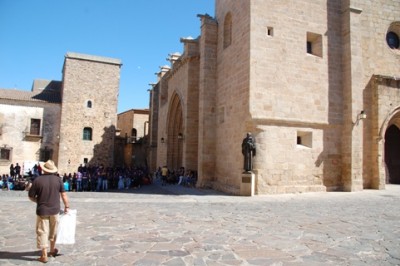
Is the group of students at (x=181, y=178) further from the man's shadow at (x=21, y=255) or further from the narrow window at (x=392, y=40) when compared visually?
the narrow window at (x=392, y=40)

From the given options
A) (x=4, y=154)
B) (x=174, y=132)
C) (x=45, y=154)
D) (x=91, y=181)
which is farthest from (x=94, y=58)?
(x=91, y=181)

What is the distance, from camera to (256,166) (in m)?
11.2

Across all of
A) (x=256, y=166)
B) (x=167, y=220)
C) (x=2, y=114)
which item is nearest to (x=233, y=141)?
(x=256, y=166)

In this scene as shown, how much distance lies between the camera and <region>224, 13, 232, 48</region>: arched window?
46.0 feet

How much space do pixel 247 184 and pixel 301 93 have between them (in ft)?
14.3

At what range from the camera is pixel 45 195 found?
4.09 metres

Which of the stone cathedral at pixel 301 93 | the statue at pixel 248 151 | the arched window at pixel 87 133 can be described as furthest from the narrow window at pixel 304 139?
the arched window at pixel 87 133

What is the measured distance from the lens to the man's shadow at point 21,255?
13.2 ft

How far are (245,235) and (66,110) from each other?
77.0 ft

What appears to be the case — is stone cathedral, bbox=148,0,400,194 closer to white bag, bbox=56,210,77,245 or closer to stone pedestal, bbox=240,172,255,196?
stone pedestal, bbox=240,172,255,196

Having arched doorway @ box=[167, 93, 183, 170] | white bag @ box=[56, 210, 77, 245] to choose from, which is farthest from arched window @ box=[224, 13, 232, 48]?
white bag @ box=[56, 210, 77, 245]

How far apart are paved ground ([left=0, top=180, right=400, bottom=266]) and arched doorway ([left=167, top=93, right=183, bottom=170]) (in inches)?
457

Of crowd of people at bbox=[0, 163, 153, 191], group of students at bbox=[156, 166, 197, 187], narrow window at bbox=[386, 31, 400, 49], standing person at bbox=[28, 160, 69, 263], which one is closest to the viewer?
standing person at bbox=[28, 160, 69, 263]

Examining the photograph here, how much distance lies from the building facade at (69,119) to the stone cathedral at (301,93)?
14498 millimetres
